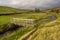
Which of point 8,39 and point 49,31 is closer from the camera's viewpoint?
point 49,31

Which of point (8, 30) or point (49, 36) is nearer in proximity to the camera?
point (49, 36)

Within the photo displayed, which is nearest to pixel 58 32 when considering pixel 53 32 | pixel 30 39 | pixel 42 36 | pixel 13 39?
pixel 53 32

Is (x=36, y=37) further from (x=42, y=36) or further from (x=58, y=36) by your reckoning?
(x=58, y=36)

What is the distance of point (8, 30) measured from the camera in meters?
51.9

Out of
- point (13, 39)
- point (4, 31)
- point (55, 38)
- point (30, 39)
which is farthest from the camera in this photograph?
point (4, 31)

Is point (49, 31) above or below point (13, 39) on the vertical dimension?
above

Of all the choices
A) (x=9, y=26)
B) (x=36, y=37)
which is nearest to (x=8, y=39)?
(x=36, y=37)

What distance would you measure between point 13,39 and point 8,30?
56.7 ft

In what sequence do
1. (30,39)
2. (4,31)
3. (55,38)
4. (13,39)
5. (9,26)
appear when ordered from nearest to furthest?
(55,38)
(30,39)
(13,39)
(4,31)
(9,26)

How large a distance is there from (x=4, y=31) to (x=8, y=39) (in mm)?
15420

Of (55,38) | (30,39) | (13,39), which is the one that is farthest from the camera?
(13,39)

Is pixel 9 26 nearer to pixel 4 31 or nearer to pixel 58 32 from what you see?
pixel 4 31

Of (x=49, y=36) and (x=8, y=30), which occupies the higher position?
(x=49, y=36)

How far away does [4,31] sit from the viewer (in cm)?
5078
